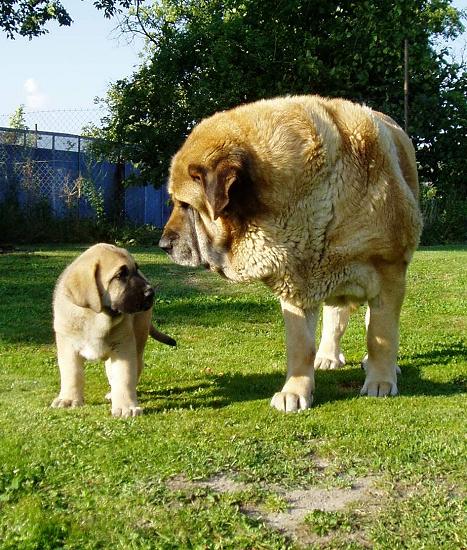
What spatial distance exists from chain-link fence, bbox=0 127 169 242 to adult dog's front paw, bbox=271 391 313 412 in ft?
44.8

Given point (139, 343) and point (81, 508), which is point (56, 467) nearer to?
point (81, 508)

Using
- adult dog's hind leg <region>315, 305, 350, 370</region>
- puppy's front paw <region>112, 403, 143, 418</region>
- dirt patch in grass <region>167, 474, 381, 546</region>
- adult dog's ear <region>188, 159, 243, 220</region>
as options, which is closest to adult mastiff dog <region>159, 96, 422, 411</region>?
adult dog's ear <region>188, 159, 243, 220</region>

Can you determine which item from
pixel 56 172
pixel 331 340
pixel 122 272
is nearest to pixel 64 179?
pixel 56 172

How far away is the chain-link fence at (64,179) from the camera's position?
16.9 meters

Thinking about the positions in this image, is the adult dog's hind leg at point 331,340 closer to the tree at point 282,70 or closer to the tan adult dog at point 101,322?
the tan adult dog at point 101,322

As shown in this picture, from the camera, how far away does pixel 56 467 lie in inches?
132

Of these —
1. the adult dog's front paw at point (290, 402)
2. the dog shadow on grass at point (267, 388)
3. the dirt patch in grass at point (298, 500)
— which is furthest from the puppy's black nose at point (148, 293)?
the dirt patch in grass at point (298, 500)

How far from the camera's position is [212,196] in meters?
4.02

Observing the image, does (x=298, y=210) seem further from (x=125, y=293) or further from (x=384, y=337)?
(x=125, y=293)

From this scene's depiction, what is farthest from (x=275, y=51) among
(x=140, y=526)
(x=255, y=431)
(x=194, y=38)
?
(x=140, y=526)

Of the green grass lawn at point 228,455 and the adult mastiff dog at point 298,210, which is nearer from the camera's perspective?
the green grass lawn at point 228,455

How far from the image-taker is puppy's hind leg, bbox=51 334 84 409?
445 cm

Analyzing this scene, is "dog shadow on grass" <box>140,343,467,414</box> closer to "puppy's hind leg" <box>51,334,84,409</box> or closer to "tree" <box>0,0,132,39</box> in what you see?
"puppy's hind leg" <box>51,334,84,409</box>

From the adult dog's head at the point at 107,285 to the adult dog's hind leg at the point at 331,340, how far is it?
62.3 inches
